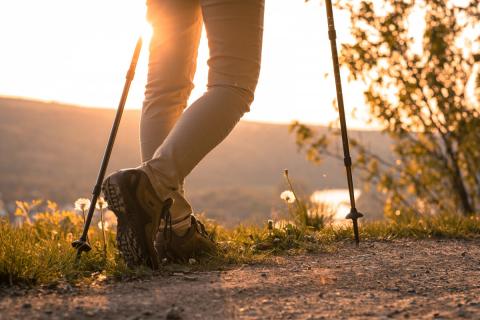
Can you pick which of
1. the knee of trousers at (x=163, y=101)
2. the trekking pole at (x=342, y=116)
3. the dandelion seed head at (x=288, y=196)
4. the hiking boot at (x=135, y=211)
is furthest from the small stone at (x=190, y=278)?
the dandelion seed head at (x=288, y=196)

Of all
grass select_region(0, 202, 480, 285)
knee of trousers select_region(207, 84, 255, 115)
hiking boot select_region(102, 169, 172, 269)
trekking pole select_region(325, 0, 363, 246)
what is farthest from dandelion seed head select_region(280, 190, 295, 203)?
hiking boot select_region(102, 169, 172, 269)

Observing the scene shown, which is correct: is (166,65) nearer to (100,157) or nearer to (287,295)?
(287,295)

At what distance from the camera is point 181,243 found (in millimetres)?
2973

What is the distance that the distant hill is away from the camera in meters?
42.3

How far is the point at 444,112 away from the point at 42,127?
4779 cm

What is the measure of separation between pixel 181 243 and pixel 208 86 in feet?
2.50

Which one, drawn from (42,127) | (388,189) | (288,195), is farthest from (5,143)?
(288,195)

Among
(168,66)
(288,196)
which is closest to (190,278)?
(168,66)

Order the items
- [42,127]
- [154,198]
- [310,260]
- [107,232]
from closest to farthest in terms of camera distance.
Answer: [154,198]
[310,260]
[107,232]
[42,127]

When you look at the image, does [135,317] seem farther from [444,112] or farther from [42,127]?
[42,127]

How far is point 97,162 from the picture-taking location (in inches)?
1932

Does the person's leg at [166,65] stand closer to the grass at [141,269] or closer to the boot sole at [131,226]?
the boot sole at [131,226]

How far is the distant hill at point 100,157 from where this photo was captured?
4228 cm

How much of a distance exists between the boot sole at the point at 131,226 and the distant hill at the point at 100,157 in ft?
116
